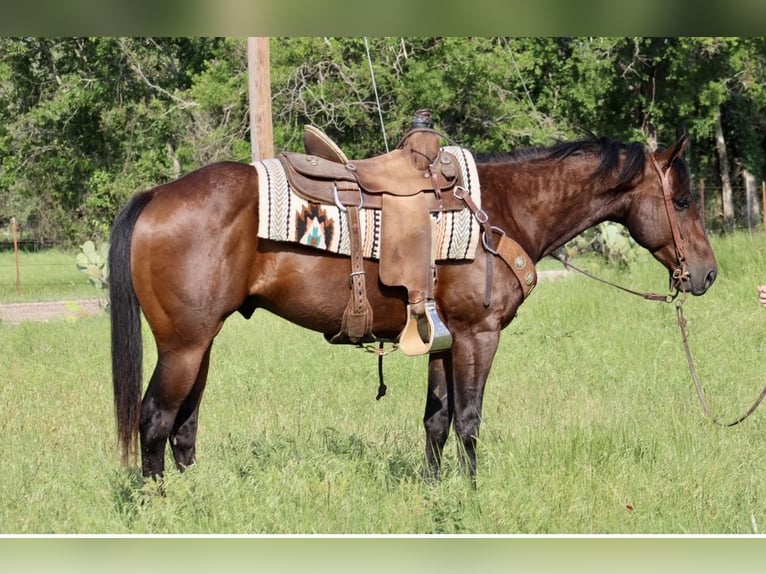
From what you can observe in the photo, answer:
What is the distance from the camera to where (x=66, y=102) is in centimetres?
2644

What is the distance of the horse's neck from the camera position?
528 centimetres

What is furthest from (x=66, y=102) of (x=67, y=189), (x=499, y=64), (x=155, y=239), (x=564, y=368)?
(x=155, y=239)

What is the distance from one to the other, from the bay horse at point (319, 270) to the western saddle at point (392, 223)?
0.10 meters

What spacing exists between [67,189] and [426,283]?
2608 centimetres

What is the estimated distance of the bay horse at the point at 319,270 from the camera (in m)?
4.57

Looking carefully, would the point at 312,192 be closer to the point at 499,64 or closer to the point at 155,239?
the point at 155,239

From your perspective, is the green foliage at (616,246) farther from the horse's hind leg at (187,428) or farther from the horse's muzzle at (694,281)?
the horse's hind leg at (187,428)

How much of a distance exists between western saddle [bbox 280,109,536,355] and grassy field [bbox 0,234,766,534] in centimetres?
76

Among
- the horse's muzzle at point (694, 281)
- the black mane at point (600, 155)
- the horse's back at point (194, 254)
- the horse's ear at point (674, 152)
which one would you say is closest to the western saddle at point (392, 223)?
the horse's back at point (194, 254)

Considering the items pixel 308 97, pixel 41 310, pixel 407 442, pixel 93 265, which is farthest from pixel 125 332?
pixel 308 97

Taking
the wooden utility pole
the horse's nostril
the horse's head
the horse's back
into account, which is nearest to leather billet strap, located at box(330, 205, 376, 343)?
the horse's back

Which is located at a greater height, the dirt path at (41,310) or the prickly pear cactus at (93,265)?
the prickly pear cactus at (93,265)

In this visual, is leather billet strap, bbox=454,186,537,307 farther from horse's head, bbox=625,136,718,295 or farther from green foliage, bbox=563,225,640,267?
green foliage, bbox=563,225,640,267

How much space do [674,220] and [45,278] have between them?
22.4 meters
